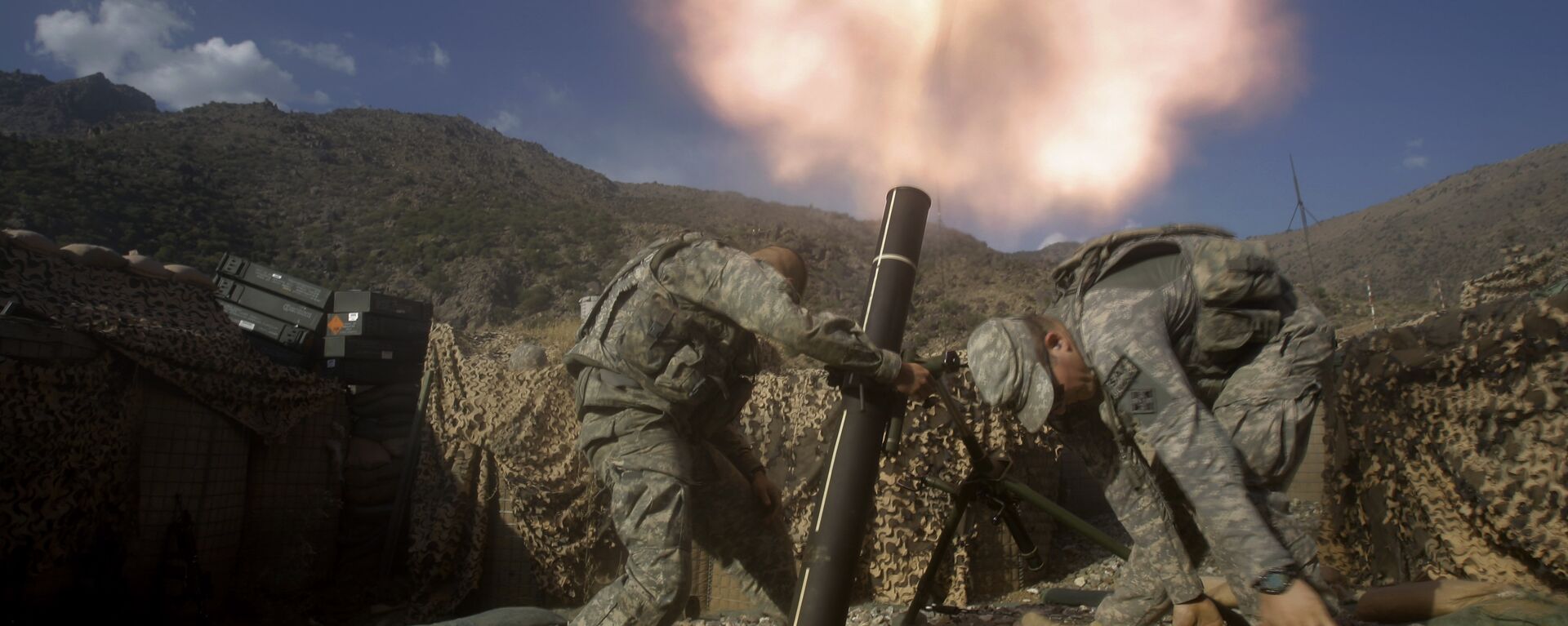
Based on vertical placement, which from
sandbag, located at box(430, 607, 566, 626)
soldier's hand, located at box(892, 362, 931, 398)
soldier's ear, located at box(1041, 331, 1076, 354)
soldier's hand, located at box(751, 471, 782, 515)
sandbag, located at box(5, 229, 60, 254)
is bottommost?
→ sandbag, located at box(430, 607, 566, 626)

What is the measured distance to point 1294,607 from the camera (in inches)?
64.5

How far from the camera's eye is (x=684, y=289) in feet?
8.87

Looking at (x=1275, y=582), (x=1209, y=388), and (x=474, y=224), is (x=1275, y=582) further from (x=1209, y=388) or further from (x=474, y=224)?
(x=474, y=224)

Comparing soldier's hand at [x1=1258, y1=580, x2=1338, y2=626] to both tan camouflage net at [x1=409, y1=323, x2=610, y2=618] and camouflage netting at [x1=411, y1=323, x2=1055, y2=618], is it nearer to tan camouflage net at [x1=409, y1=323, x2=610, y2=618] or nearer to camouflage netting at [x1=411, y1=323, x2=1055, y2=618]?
camouflage netting at [x1=411, y1=323, x2=1055, y2=618]

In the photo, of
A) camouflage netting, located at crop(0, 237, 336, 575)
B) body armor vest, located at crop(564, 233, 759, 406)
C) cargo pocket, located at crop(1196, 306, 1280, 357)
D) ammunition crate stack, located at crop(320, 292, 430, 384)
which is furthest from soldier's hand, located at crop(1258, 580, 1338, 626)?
ammunition crate stack, located at crop(320, 292, 430, 384)

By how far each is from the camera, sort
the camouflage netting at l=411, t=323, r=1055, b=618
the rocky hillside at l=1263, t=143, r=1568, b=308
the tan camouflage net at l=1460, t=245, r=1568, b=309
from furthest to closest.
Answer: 1. the rocky hillside at l=1263, t=143, r=1568, b=308
2. the tan camouflage net at l=1460, t=245, r=1568, b=309
3. the camouflage netting at l=411, t=323, r=1055, b=618

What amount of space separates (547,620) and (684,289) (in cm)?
201

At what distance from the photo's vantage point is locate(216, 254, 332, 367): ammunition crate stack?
6730 millimetres

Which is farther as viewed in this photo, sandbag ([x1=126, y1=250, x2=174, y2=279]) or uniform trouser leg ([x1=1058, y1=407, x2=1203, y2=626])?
sandbag ([x1=126, y1=250, x2=174, y2=279])

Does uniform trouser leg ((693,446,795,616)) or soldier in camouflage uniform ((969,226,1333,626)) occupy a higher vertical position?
soldier in camouflage uniform ((969,226,1333,626))

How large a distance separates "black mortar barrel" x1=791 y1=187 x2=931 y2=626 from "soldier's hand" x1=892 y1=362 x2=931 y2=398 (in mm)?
47

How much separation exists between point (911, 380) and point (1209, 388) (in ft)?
2.63

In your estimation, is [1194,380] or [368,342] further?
[368,342]

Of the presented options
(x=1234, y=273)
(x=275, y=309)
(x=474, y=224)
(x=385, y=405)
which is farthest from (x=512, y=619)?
(x=474, y=224)
